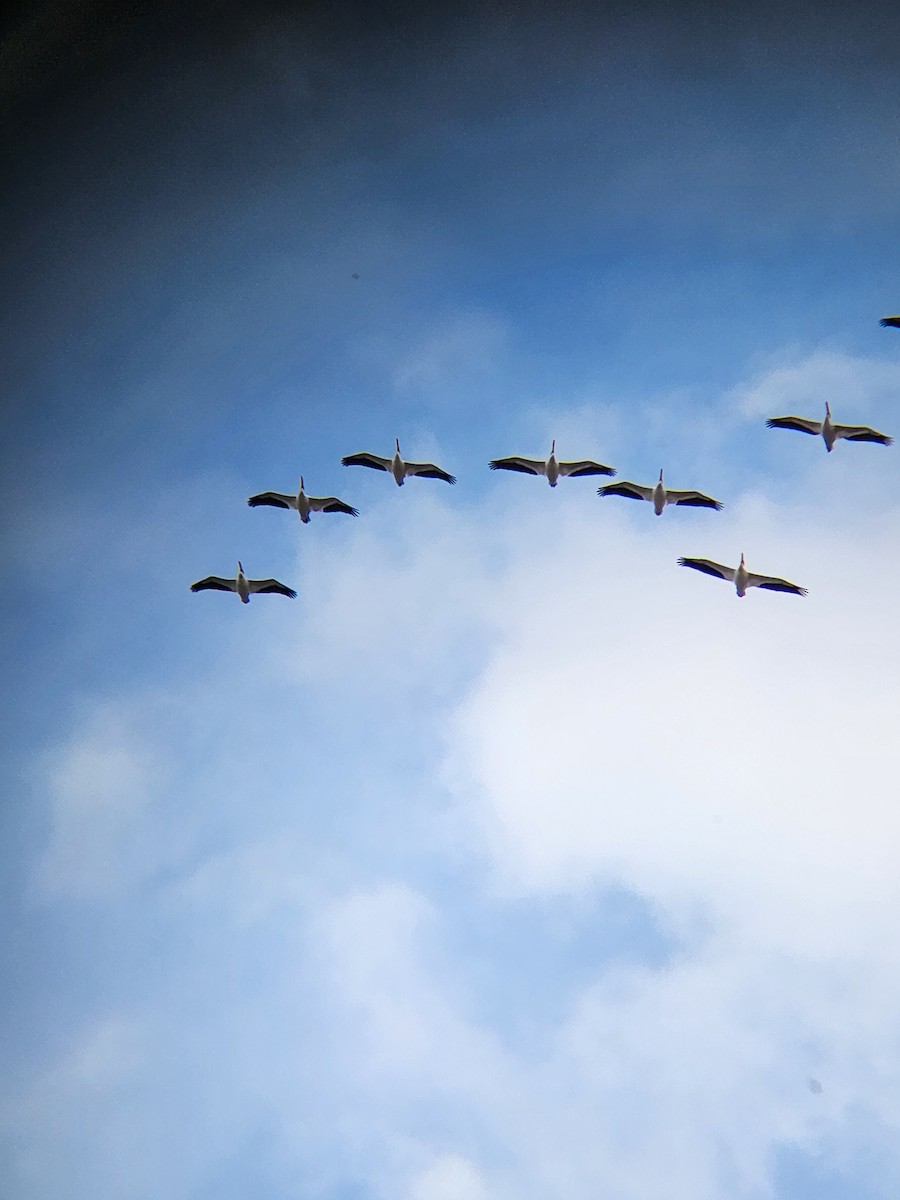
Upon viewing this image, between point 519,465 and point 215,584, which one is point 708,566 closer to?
point 519,465

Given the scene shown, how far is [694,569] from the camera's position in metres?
39.5

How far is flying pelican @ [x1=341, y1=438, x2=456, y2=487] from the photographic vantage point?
38.8 metres

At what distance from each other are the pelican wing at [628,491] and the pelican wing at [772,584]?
4.69 m

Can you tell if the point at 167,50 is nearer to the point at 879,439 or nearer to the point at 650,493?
the point at 650,493

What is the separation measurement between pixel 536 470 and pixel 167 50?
19789 millimetres

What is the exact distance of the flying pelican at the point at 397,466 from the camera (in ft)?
127

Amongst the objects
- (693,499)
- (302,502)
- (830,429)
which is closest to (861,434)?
(830,429)

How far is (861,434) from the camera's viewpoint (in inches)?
1438

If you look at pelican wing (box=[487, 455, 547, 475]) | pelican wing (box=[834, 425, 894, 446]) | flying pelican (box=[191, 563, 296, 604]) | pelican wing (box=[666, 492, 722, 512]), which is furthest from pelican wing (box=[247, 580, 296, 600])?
pelican wing (box=[834, 425, 894, 446])

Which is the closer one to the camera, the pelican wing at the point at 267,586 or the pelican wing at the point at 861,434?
the pelican wing at the point at 861,434

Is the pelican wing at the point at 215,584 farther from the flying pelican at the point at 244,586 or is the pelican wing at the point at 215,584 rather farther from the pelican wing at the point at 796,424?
the pelican wing at the point at 796,424

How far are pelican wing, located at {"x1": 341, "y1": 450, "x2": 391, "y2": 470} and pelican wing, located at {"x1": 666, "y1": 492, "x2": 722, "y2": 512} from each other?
9789 mm

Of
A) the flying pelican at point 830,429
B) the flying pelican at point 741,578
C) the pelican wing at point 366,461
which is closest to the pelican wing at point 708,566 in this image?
the flying pelican at point 741,578

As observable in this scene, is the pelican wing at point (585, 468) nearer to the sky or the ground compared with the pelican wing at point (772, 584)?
nearer to the sky
